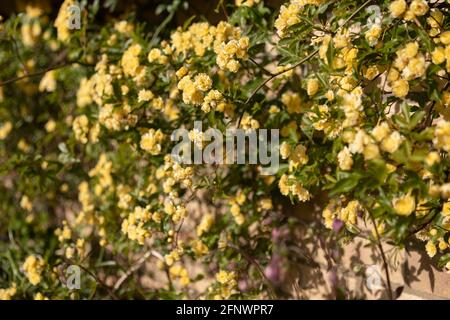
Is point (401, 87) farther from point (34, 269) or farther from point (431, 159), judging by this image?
point (34, 269)

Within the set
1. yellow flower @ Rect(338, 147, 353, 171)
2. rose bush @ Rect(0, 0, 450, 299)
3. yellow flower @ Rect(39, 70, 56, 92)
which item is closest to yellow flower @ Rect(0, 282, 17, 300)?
rose bush @ Rect(0, 0, 450, 299)

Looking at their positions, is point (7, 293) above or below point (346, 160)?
below

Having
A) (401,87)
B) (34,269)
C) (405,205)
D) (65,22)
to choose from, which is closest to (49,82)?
(65,22)

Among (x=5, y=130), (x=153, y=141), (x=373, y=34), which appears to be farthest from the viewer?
(x=5, y=130)

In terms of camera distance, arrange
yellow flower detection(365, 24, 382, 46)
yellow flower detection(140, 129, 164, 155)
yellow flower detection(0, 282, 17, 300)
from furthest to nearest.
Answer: yellow flower detection(0, 282, 17, 300) → yellow flower detection(140, 129, 164, 155) → yellow flower detection(365, 24, 382, 46)

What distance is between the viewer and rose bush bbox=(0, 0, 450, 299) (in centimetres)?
114

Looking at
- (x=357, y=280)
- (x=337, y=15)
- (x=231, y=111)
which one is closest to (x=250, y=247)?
(x=357, y=280)

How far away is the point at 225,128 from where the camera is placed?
5.17 ft

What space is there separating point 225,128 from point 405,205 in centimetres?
68

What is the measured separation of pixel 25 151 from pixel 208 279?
133 cm

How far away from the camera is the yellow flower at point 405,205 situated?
3.37ft

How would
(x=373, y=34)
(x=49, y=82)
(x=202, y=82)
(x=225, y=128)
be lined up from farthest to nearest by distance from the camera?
(x=49, y=82), (x=225, y=128), (x=202, y=82), (x=373, y=34)

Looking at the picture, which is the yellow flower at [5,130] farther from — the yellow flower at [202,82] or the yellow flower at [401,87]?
the yellow flower at [401,87]

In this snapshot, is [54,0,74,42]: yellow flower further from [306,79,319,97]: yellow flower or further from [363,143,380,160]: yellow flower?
[363,143,380,160]: yellow flower
